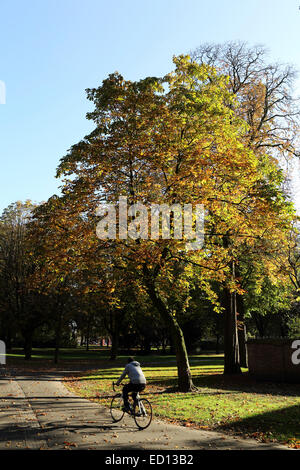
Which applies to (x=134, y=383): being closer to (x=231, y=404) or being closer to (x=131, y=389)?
(x=131, y=389)

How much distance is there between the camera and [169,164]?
1681 cm

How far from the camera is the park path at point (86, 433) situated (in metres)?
8.77

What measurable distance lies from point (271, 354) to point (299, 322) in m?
28.6

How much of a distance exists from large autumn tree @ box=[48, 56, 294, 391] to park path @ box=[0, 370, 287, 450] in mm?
6270

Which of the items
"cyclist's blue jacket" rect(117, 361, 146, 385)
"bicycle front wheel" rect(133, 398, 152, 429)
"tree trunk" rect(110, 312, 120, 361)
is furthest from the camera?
"tree trunk" rect(110, 312, 120, 361)

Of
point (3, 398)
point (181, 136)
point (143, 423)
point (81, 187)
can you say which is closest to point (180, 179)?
point (181, 136)

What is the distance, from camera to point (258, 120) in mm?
26359

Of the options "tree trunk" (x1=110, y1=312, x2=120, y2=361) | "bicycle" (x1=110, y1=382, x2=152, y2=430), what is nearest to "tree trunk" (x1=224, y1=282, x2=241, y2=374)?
"bicycle" (x1=110, y1=382, x2=152, y2=430)

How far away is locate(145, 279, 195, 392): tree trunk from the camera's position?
17.5m

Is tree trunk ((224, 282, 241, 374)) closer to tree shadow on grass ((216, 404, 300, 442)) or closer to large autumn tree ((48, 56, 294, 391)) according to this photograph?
large autumn tree ((48, 56, 294, 391))

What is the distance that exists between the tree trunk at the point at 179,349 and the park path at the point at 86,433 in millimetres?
4882

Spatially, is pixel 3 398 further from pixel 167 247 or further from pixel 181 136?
pixel 181 136

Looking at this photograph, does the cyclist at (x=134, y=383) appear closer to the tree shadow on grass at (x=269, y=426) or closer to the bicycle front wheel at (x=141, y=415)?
the bicycle front wheel at (x=141, y=415)

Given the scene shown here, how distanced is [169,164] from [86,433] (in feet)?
35.6
